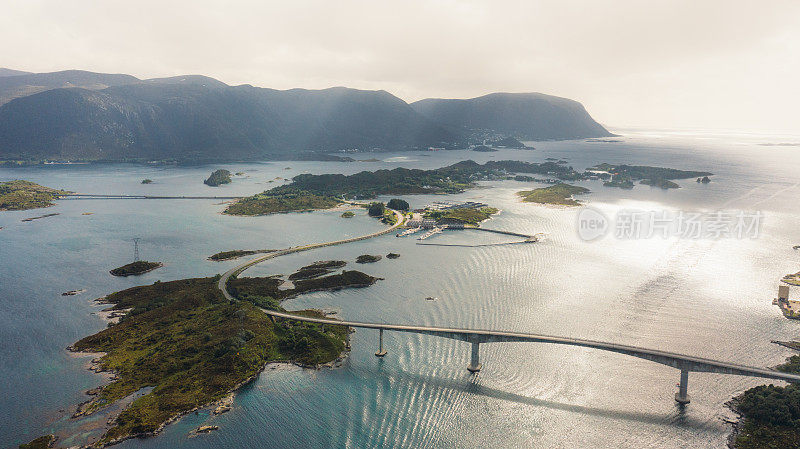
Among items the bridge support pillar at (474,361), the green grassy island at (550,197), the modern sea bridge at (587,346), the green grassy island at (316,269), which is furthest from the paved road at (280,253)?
the green grassy island at (550,197)

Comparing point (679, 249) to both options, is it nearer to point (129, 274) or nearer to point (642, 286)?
point (642, 286)

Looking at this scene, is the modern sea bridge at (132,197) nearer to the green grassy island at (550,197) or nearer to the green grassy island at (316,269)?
the green grassy island at (316,269)

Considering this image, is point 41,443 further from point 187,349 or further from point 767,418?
point 767,418

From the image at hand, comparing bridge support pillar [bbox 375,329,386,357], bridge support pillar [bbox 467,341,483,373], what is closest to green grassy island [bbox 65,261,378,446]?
bridge support pillar [bbox 375,329,386,357]

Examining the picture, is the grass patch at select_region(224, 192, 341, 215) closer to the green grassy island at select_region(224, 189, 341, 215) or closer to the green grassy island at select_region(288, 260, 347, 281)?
the green grassy island at select_region(224, 189, 341, 215)

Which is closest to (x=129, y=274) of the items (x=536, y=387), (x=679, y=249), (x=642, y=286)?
(x=536, y=387)

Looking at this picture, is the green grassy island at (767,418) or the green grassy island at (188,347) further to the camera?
the green grassy island at (188,347)
